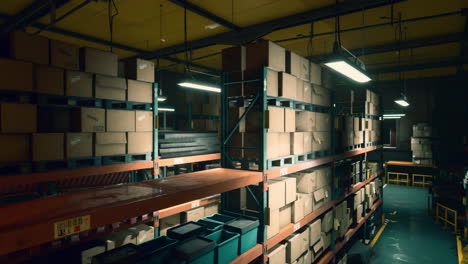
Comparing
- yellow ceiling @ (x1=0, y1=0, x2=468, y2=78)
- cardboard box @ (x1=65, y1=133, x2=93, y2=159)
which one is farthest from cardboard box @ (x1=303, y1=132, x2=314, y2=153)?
cardboard box @ (x1=65, y1=133, x2=93, y2=159)

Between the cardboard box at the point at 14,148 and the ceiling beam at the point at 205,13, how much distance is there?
154 inches

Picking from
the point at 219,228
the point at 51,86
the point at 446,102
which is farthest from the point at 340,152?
the point at 446,102

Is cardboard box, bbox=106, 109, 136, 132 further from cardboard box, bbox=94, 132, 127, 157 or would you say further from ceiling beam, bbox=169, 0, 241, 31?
ceiling beam, bbox=169, 0, 241, 31

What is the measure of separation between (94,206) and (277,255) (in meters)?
2.92

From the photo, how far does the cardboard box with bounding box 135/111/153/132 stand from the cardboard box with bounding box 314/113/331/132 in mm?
3191

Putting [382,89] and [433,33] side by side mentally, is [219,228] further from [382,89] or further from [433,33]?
[382,89]

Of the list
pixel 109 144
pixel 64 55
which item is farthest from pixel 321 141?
pixel 64 55

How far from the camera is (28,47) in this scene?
11.6ft

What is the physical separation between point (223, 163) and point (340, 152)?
337 centimetres

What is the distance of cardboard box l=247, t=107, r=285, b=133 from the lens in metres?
3.70

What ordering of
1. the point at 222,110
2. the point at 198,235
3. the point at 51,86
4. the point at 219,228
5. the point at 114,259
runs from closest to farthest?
the point at 114,259 < the point at 198,235 < the point at 219,228 < the point at 51,86 < the point at 222,110

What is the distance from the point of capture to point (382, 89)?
15.2m

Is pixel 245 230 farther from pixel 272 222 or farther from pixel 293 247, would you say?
pixel 293 247

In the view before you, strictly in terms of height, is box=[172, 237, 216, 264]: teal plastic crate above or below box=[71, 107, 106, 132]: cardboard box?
below
